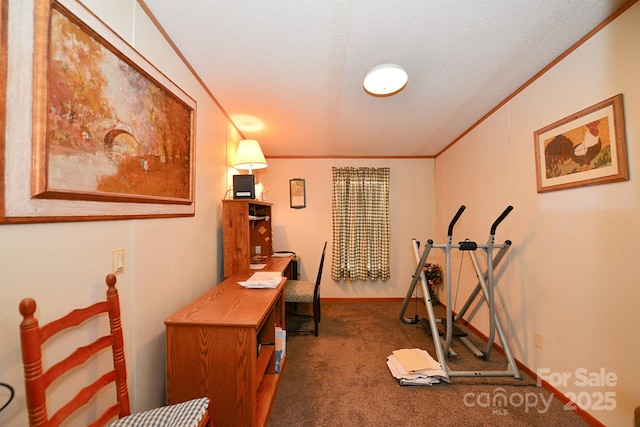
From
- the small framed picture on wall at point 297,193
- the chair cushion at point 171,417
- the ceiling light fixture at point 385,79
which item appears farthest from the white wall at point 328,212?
the chair cushion at point 171,417

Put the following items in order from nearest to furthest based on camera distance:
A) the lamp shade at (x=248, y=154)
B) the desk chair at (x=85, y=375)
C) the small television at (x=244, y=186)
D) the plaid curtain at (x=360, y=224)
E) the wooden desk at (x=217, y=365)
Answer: the desk chair at (x=85, y=375) < the wooden desk at (x=217, y=365) < the small television at (x=244, y=186) < the lamp shade at (x=248, y=154) < the plaid curtain at (x=360, y=224)

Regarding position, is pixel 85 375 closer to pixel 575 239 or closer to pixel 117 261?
pixel 117 261

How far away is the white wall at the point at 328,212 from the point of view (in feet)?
12.6

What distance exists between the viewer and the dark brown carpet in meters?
1.54

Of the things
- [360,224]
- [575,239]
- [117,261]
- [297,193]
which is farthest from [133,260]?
[360,224]

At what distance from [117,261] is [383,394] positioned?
6.39 feet

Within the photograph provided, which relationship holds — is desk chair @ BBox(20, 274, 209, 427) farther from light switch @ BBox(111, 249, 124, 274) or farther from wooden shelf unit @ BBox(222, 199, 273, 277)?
wooden shelf unit @ BBox(222, 199, 273, 277)

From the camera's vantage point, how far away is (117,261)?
3.61 feet

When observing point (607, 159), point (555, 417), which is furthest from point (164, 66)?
point (555, 417)

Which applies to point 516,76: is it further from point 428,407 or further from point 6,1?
point 6,1

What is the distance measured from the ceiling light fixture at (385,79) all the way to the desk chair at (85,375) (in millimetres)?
1869

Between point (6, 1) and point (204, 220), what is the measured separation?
1472 mm

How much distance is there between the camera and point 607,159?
135 centimetres

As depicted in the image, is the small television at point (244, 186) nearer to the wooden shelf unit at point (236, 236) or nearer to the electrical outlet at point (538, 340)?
the wooden shelf unit at point (236, 236)
